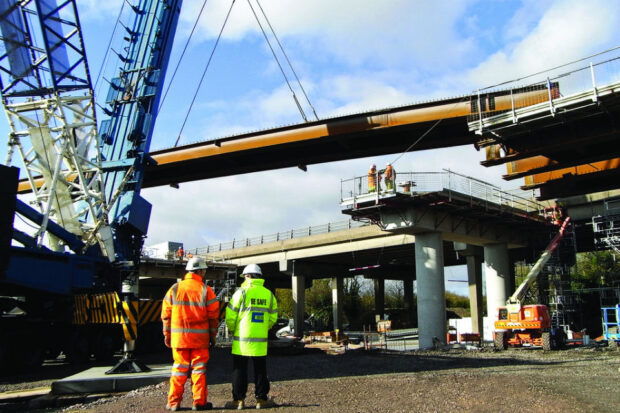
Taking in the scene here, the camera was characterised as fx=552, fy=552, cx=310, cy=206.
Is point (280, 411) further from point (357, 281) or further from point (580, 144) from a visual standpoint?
point (357, 281)

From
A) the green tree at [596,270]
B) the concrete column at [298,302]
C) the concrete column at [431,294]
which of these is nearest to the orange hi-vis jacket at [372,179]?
the concrete column at [431,294]

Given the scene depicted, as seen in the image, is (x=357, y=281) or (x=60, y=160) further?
(x=357, y=281)

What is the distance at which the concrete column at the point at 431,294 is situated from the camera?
81.9ft

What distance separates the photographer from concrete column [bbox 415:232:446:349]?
25.0 metres

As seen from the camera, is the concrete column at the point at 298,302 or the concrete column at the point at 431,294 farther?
the concrete column at the point at 298,302

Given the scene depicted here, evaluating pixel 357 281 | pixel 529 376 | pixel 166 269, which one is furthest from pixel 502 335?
pixel 357 281

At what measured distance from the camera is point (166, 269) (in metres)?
40.9

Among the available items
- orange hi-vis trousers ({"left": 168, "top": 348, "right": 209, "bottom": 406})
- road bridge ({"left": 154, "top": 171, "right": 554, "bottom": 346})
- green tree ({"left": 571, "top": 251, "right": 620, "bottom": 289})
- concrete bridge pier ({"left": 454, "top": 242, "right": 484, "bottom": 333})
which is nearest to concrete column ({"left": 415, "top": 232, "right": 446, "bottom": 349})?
road bridge ({"left": 154, "top": 171, "right": 554, "bottom": 346})

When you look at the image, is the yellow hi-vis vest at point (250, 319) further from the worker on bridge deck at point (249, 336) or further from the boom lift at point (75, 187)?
the boom lift at point (75, 187)

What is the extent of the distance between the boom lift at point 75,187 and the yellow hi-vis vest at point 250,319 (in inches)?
314

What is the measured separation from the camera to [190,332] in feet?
21.4

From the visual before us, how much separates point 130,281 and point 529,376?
1480 centimetres

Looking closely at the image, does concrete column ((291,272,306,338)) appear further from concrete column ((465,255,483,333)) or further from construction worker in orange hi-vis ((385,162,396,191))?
construction worker in orange hi-vis ((385,162,396,191))

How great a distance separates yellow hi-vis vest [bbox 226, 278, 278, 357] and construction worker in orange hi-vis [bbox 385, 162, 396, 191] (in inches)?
702
